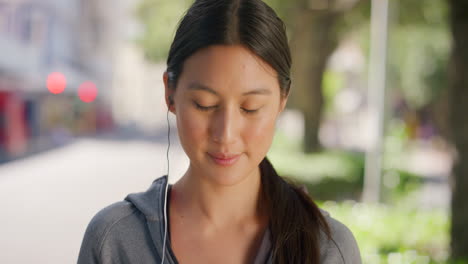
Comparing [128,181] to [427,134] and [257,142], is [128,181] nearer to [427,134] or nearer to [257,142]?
[257,142]

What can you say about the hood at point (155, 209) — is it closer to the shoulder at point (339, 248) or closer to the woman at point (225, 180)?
the woman at point (225, 180)

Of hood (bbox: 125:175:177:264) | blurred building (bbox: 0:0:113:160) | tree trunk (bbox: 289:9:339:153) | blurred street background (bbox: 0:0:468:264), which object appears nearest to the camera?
hood (bbox: 125:175:177:264)

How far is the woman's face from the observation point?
1387mm

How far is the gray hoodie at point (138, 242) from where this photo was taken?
4.83ft

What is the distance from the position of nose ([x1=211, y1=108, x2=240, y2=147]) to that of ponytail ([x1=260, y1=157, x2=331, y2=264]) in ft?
0.90

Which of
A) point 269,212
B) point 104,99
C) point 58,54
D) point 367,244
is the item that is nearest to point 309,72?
point 367,244

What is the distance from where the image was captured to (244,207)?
62.5 inches

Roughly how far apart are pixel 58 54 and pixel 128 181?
16534 millimetres

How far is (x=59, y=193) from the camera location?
43.1 feet

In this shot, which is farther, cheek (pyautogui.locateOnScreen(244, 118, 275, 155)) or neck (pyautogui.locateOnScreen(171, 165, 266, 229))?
neck (pyautogui.locateOnScreen(171, 165, 266, 229))

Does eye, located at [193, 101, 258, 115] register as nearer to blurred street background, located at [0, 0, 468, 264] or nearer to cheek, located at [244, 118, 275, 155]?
cheek, located at [244, 118, 275, 155]

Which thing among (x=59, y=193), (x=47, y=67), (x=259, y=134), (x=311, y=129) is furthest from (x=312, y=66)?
(x=47, y=67)

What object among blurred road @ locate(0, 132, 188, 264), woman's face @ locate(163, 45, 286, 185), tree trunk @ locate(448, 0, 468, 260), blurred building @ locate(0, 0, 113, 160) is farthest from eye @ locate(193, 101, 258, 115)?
blurred building @ locate(0, 0, 113, 160)

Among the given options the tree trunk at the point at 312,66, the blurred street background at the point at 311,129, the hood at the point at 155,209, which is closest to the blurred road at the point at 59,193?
the blurred street background at the point at 311,129
